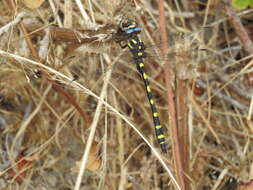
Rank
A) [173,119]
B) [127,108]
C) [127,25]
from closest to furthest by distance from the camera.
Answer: [173,119]
[127,25]
[127,108]

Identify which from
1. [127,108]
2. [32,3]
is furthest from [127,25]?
[127,108]

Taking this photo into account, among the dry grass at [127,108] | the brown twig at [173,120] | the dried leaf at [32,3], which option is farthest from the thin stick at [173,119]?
the dried leaf at [32,3]

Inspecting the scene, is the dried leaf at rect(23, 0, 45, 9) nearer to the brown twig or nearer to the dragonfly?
the dragonfly

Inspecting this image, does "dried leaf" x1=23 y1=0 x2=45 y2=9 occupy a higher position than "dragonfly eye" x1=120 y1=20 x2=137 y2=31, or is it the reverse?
"dried leaf" x1=23 y1=0 x2=45 y2=9

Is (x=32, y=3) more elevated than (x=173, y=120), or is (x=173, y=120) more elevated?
(x=32, y=3)

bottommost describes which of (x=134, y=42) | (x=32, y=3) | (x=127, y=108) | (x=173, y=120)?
(x=127, y=108)

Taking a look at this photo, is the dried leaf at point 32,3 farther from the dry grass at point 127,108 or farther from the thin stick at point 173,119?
the thin stick at point 173,119

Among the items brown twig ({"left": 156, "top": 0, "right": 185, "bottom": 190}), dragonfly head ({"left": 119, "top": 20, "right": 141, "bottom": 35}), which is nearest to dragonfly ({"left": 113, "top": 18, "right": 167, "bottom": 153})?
dragonfly head ({"left": 119, "top": 20, "right": 141, "bottom": 35})

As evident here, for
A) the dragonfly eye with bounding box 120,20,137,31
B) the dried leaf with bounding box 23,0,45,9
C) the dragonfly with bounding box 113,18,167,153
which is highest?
the dried leaf with bounding box 23,0,45,9

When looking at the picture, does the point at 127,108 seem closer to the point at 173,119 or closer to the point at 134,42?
the point at 134,42

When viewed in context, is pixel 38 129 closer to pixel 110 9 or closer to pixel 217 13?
pixel 110 9
